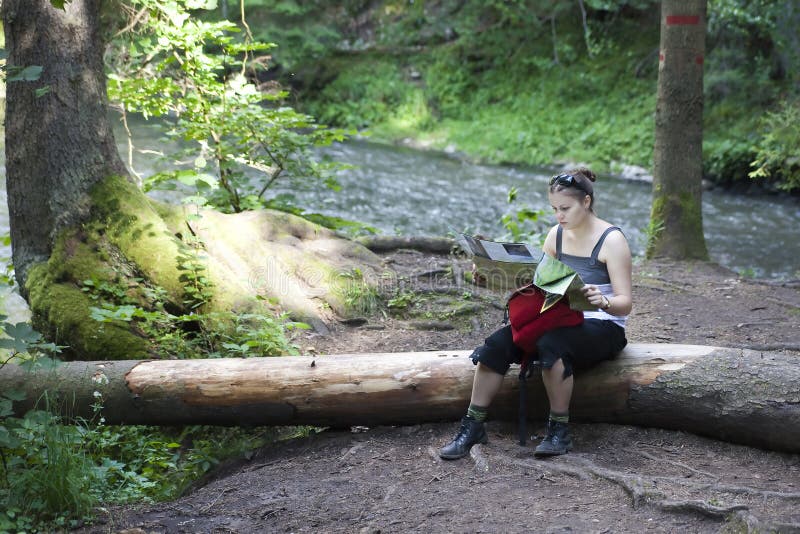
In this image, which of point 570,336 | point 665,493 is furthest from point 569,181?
point 665,493

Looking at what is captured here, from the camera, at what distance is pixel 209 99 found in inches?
317

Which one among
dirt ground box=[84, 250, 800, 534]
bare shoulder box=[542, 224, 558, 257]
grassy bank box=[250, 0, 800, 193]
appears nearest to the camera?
dirt ground box=[84, 250, 800, 534]

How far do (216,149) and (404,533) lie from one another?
5663 mm

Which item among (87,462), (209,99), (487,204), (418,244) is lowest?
(87,462)

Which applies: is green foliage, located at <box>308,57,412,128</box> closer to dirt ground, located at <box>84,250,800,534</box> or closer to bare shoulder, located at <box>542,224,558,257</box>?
bare shoulder, located at <box>542,224,558,257</box>

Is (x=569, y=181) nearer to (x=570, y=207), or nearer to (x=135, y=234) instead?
(x=570, y=207)

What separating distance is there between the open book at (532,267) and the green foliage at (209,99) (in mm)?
4090

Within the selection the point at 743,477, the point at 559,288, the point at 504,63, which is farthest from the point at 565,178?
the point at 504,63

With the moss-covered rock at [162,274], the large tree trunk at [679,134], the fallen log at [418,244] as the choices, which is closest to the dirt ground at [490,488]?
the moss-covered rock at [162,274]

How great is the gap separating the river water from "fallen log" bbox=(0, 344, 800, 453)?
17.7 ft

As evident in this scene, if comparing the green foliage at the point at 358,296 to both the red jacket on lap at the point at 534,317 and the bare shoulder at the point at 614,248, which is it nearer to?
the red jacket on lap at the point at 534,317

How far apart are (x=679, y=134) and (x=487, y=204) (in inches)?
241

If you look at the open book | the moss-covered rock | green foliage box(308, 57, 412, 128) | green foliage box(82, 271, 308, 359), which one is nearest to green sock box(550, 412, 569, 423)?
the open book

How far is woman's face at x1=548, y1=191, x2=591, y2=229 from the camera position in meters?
4.13
